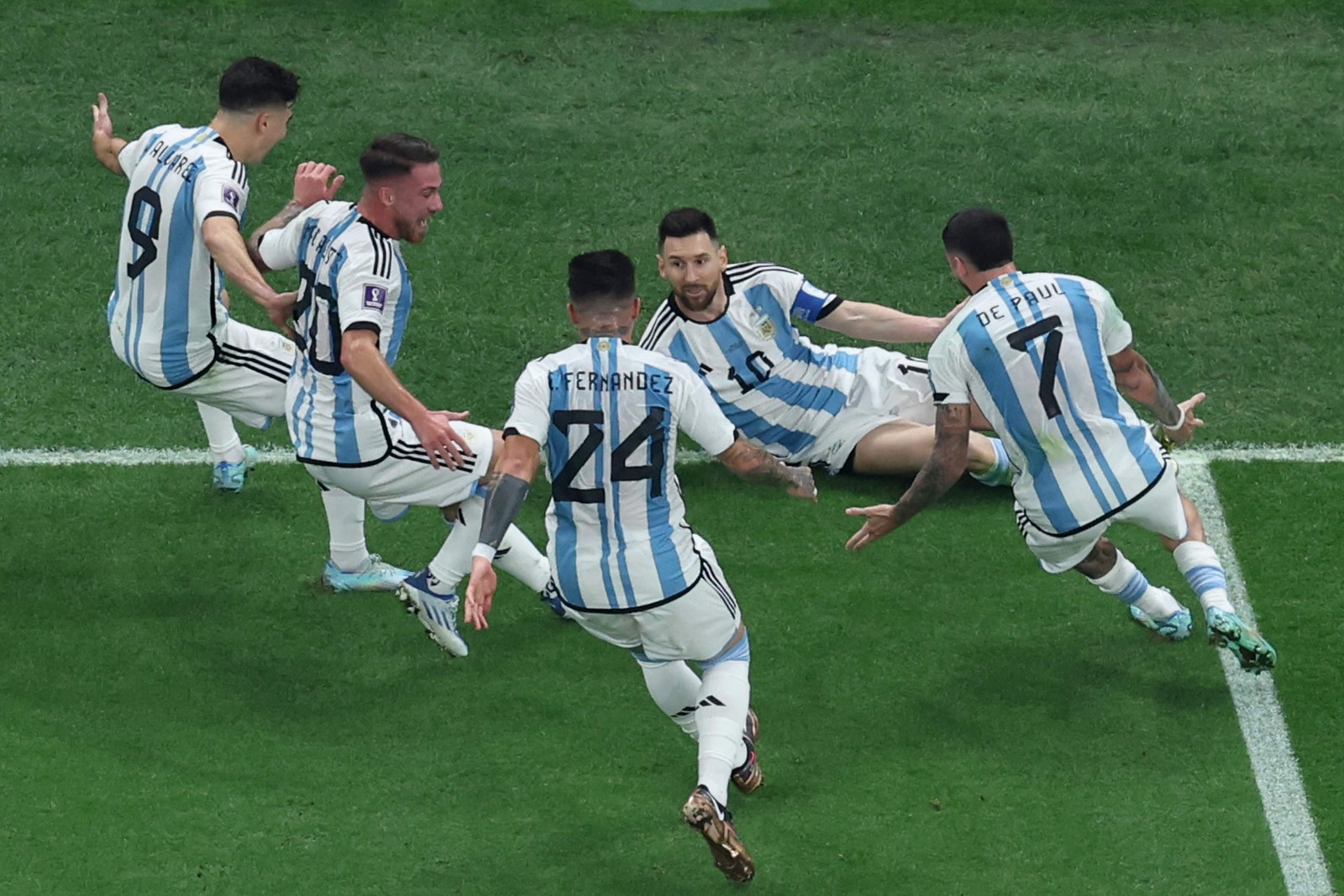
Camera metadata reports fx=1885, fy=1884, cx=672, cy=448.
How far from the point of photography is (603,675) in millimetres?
7559

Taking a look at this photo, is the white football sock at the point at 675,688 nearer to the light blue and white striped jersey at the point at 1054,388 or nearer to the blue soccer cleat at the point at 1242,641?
the light blue and white striped jersey at the point at 1054,388

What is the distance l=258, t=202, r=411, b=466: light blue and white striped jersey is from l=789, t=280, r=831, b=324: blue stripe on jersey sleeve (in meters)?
1.91

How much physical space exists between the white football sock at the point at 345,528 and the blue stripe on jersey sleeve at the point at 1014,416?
263cm

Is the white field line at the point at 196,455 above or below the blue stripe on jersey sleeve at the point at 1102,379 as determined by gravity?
below

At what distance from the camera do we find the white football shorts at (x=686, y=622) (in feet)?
21.0

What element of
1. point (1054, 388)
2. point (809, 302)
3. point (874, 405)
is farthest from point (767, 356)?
point (1054, 388)

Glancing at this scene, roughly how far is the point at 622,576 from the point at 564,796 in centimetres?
104

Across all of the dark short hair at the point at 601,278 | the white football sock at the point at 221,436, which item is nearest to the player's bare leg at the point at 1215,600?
the dark short hair at the point at 601,278

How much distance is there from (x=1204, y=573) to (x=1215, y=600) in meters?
0.14

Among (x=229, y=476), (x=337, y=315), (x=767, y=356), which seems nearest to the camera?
(x=337, y=315)

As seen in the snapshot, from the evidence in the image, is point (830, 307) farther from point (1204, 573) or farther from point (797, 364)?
point (1204, 573)

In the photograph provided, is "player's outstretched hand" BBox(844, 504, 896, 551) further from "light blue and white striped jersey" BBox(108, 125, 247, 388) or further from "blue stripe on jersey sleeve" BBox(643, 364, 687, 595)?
"light blue and white striped jersey" BBox(108, 125, 247, 388)

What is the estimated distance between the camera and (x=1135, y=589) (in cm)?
739

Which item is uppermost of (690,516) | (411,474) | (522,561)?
(411,474)
